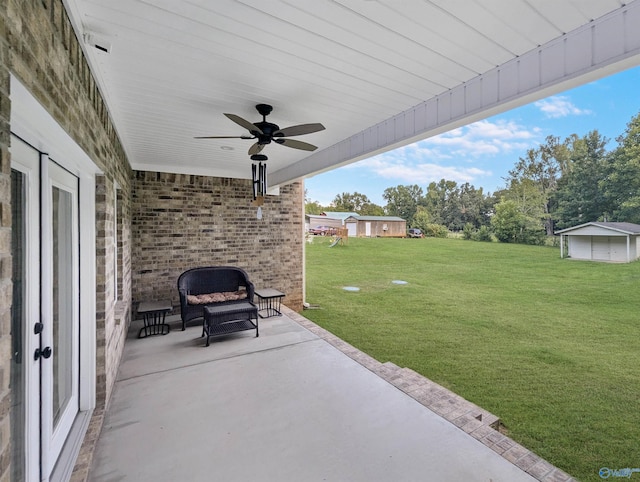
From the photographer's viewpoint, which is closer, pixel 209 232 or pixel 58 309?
pixel 58 309

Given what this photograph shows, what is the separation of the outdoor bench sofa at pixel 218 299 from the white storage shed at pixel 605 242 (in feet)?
38.1

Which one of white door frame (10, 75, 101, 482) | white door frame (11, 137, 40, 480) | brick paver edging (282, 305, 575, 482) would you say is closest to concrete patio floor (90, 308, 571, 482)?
brick paver edging (282, 305, 575, 482)

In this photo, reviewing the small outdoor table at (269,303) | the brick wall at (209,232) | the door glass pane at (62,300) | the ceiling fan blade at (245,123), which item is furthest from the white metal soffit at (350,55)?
the small outdoor table at (269,303)

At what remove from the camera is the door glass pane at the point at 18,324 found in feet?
4.71

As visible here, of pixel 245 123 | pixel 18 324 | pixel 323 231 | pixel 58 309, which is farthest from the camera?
pixel 323 231

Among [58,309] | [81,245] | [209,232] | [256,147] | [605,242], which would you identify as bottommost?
[58,309]

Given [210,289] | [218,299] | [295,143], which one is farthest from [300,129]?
[210,289]

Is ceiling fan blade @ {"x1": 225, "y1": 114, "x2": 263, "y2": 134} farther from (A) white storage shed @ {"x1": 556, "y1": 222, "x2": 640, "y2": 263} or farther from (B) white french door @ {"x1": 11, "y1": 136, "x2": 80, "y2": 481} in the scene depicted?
(A) white storage shed @ {"x1": 556, "y1": 222, "x2": 640, "y2": 263}

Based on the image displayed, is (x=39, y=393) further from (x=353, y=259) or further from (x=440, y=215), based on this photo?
→ (x=440, y=215)

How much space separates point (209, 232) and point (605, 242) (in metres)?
14.5

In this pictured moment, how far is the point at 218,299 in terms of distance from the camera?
5586 mm

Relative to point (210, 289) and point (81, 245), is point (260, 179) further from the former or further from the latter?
point (210, 289)

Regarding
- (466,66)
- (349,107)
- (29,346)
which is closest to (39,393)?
(29,346)

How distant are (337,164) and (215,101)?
2.15 meters
